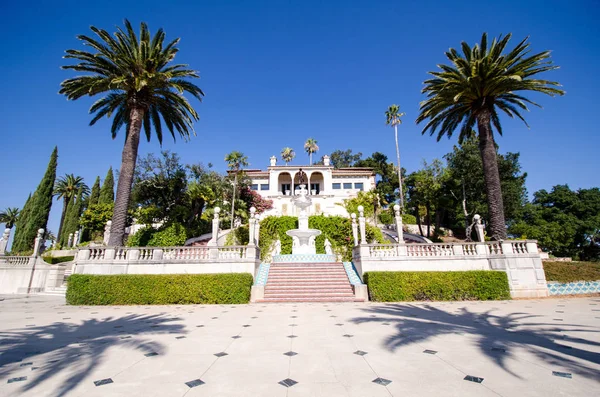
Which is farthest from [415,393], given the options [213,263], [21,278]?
[21,278]

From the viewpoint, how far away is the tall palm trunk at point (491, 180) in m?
16.4

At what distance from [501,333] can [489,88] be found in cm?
1678

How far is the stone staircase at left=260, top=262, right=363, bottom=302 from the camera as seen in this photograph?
14000 mm

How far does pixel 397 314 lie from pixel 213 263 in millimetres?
10714

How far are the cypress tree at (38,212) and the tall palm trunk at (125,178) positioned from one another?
102 ft

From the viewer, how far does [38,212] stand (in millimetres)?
37281

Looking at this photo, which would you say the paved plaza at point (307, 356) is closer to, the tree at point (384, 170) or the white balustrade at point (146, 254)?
the white balustrade at point (146, 254)

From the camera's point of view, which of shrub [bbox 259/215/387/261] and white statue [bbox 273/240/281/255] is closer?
white statue [bbox 273/240/281/255]

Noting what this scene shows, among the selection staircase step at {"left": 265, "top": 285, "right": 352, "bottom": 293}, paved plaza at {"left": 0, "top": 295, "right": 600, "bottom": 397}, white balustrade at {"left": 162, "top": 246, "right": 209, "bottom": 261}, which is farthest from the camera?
white balustrade at {"left": 162, "top": 246, "right": 209, "bottom": 261}

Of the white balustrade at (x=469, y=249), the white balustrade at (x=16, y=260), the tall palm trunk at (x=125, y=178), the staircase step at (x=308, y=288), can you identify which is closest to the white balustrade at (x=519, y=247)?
the white balustrade at (x=469, y=249)

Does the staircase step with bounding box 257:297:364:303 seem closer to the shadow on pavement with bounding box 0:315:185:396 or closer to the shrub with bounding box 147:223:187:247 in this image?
the shadow on pavement with bounding box 0:315:185:396

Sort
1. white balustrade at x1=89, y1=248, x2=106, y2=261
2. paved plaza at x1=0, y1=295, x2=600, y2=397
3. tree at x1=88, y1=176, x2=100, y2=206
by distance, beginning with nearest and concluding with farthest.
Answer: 1. paved plaza at x1=0, y1=295, x2=600, y2=397
2. white balustrade at x1=89, y1=248, x2=106, y2=261
3. tree at x1=88, y1=176, x2=100, y2=206

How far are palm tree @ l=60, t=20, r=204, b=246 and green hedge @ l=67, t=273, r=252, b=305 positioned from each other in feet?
9.33

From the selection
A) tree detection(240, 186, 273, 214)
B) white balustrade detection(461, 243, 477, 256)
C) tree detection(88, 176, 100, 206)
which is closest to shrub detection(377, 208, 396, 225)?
tree detection(240, 186, 273, 214)
